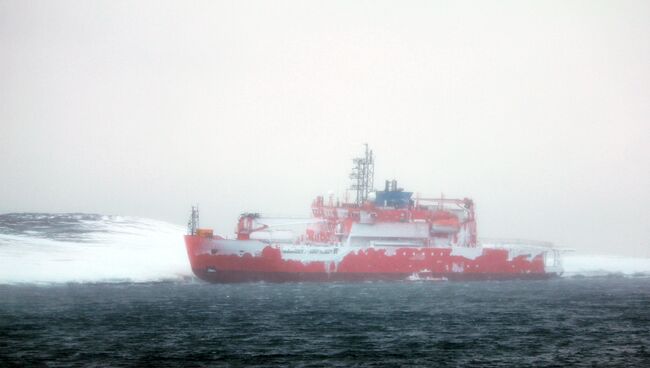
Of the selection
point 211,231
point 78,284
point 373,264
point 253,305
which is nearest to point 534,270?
point 373,264

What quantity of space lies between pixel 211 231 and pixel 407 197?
64.1 ft

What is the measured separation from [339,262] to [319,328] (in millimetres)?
31386

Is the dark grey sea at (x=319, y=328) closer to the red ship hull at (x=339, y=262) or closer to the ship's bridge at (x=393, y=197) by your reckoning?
the red ship hull at (x=339, y=262)

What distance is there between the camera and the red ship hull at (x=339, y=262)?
7088cm

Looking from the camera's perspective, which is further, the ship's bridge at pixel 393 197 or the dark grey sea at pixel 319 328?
the ship's bridge at pixel 393 197

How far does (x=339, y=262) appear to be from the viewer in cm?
7412

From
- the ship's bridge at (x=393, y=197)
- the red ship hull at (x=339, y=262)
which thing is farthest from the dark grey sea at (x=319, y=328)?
the ship's bridge at (x=393, y=197)

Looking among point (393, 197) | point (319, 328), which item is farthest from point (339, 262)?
point (319, 328)

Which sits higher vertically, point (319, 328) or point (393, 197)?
point (393, 197)

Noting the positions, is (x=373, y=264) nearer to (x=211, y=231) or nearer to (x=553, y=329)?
(x=211, y=231)

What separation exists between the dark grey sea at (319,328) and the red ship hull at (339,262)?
329 centimetres

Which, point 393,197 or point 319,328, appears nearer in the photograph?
point 319,328

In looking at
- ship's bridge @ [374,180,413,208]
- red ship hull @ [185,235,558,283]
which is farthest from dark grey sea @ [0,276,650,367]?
ship's bridge @ [374,180,413,208]

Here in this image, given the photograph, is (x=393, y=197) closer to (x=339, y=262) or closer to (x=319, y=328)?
(x=339, y=262)
